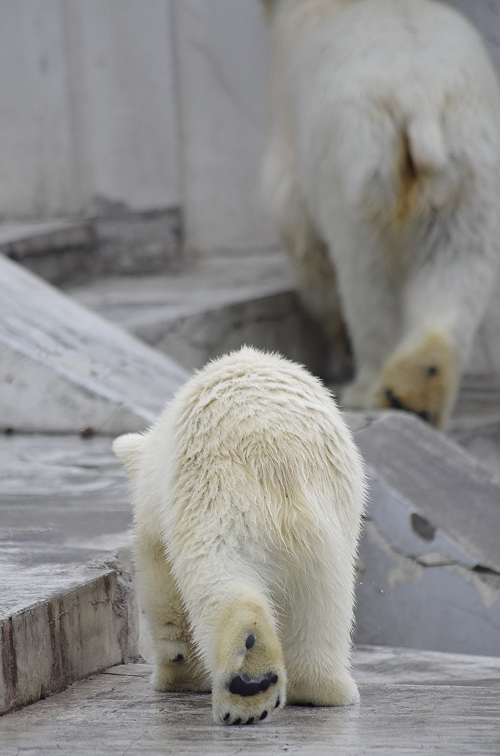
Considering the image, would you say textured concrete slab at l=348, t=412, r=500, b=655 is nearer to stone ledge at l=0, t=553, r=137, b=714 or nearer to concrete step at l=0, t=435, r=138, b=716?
concrete step at l=0, t=435, r=138, b=716

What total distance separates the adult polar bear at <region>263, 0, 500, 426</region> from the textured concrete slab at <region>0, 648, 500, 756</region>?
1688 millimetres

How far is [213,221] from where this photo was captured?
5.07 metres

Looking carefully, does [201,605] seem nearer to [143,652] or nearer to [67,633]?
[67,633]

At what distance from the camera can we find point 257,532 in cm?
104

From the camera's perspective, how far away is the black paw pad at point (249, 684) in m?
0.94

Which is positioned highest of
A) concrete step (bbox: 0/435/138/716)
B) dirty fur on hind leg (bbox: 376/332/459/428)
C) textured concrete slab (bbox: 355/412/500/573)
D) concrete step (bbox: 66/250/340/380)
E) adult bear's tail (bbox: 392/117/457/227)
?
adult bear's tail (bbox: 392/117/457/227)

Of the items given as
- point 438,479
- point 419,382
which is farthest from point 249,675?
point 419,382

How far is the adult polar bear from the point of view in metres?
2.85

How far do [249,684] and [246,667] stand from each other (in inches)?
0.9

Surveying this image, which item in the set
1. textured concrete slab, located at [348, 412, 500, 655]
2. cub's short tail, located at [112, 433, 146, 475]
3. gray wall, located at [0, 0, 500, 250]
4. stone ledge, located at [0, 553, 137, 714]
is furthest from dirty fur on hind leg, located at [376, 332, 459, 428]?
gray wall, located at [0, 0, 500, 250]

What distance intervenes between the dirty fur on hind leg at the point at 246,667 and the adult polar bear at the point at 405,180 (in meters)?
1.91

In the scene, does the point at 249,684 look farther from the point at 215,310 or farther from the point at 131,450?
the point at 215,310

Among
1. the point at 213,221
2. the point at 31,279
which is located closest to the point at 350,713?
the point at 31,279

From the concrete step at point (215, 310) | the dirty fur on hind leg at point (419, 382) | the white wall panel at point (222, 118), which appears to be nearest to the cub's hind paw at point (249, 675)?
the dirty fur on hind leg at point (419, 382)
